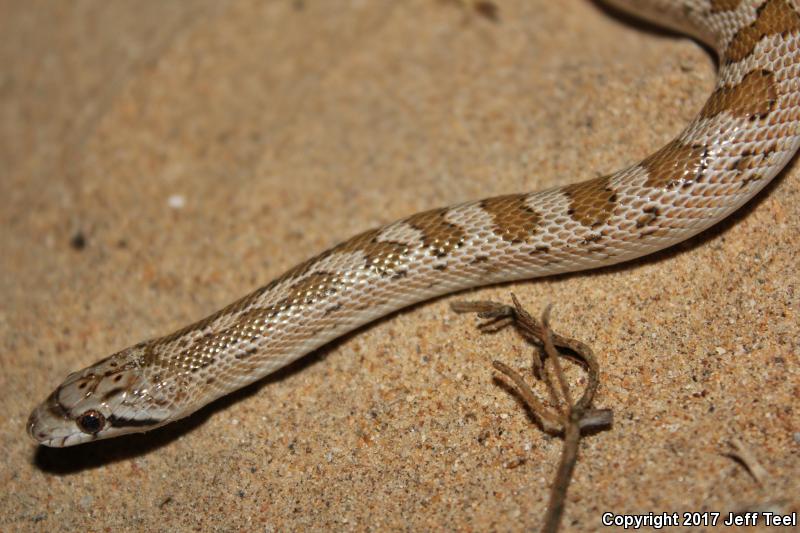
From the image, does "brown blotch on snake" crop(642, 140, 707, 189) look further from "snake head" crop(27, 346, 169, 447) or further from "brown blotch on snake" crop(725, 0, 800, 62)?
"snake head" crop(27, 346, 169, 447)

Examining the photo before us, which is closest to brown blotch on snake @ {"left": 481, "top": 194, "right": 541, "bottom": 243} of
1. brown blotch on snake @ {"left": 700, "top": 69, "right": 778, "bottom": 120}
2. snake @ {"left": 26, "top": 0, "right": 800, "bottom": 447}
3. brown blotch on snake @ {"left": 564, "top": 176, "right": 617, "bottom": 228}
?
snake @ {"left": 26, "top": 0, "right": 800, "bottom": 447}

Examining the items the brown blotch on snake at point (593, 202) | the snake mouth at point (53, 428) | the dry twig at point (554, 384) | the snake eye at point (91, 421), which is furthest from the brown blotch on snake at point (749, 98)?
the snake mouth at point (53, 428)

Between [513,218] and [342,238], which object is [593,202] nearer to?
[513,218]

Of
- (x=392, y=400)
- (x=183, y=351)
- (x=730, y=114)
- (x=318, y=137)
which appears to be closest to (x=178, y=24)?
(x=318, y=137)

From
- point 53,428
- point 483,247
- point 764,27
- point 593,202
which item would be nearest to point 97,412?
point 53,428

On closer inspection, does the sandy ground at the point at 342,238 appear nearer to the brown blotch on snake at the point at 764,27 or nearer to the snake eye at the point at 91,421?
the snake eye at the point at 91,421

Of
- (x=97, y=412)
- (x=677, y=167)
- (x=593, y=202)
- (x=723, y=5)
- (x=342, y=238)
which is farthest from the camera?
(x=342, y=238)
